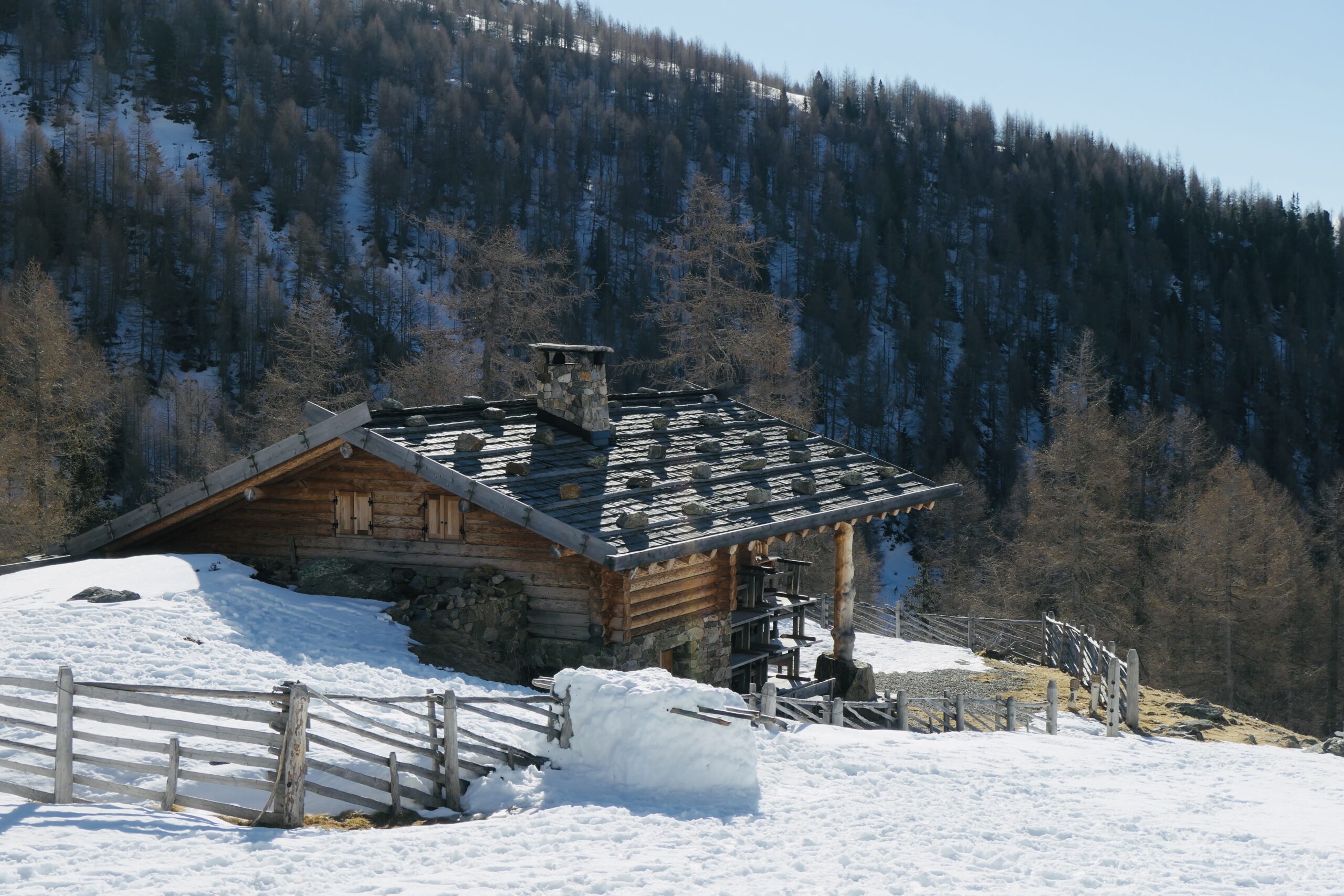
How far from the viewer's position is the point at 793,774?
11.4m

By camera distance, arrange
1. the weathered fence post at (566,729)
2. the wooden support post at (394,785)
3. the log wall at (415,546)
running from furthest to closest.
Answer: the log wall at (415,546), the weathered fence post at (566,729), the wooden support post at (394,785)

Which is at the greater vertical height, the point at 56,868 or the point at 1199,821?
the point at 56,868

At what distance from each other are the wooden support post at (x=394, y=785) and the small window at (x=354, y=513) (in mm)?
6389

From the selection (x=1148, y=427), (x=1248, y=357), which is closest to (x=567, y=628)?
(x=1148, y=427)

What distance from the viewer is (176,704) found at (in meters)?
8.45

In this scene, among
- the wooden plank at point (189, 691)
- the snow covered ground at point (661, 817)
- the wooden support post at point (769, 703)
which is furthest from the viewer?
the wooden support post at point (769, 703)

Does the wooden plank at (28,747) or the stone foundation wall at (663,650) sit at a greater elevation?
the wooden plank at (28,747)

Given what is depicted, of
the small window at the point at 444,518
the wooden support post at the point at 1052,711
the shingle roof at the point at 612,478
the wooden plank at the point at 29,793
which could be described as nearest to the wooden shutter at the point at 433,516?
the small window at the point at 444,518

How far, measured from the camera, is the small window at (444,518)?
49.2ft

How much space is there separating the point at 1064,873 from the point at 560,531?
7.09m

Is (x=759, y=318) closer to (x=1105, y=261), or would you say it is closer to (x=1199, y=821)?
(x=1199, y=821)

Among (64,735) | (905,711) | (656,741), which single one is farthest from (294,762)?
(905,711)

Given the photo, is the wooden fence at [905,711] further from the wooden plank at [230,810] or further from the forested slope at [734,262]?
the forested slope at [734,262]

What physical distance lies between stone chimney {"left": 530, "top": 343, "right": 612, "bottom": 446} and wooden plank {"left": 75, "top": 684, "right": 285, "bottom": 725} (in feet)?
30.0
